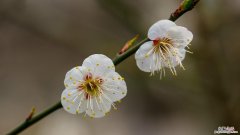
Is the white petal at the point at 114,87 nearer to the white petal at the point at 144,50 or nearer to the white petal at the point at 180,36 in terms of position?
the white petal at the point at 144,50

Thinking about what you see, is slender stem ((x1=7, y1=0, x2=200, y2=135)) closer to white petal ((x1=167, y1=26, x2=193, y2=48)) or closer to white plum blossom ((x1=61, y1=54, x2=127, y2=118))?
white plum blossom ((x1=61, y1=54, x2=127, y2=118))

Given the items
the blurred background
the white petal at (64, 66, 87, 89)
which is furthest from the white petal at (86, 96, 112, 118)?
the blurred background

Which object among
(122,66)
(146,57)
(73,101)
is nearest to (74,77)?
(73,101)

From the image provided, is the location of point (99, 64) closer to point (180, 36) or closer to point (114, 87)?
point (114, 87)

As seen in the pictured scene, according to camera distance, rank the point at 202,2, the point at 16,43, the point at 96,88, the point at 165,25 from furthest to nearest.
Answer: the point at 16,43
the point at 202,2
the point at 96,88
the point at 165,25

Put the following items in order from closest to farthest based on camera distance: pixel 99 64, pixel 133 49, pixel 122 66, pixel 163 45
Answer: pixel 133 49 → pixel 99 64 → pixel 163 45 → pixel 122 66

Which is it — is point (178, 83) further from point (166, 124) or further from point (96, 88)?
point (96, 88)

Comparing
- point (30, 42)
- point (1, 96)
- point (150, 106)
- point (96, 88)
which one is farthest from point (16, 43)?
point (96, 88)
